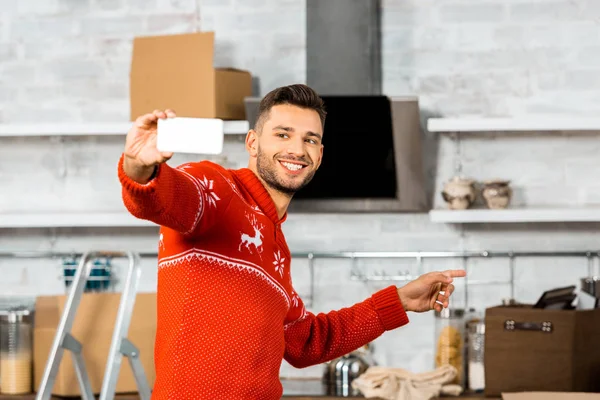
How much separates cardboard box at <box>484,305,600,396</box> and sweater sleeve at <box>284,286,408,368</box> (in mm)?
1123

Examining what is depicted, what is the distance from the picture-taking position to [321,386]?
3701 mm

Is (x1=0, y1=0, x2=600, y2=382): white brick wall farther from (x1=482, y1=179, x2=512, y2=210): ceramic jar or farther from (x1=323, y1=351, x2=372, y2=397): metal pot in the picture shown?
(x1=323, y1=351, x2=372, y2=397): metal pot

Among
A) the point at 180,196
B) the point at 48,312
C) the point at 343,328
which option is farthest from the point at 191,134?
the point at 48,312

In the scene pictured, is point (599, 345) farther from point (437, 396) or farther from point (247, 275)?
point (247, 275)

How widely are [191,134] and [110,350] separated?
2.02 metres

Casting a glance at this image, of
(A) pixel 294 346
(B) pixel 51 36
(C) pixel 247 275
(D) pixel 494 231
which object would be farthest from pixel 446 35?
(C) pixel 247 275

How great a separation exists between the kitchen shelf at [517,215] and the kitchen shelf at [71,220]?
3.81 ft

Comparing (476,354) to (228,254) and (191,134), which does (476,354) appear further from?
(191,134)

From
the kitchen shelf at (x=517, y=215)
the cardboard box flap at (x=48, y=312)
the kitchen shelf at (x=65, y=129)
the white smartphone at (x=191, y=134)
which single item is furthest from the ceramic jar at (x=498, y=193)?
the white smartphone at (x=191, y=134)

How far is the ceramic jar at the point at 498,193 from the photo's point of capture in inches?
144

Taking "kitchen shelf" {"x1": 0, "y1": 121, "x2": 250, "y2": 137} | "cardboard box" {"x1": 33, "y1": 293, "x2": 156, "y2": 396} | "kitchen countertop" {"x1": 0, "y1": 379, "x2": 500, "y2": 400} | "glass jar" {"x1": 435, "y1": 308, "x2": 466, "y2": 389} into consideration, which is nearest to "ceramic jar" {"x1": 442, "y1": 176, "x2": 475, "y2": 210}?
"glass jar" {"x1": 435, "y1": 308, "x2": 466, "y2": 389}

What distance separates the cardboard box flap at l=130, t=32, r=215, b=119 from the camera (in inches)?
141

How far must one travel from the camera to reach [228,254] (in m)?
1.76

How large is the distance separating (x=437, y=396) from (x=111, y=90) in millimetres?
1804
